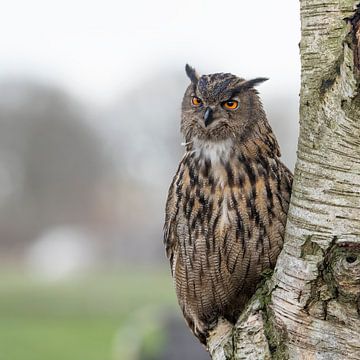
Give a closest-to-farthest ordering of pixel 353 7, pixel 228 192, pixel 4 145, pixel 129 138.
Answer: pixel 353 7, pixel 228 192, pixel 4 145, pixel 129 138

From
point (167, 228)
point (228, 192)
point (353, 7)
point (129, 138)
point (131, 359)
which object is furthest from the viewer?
point (129, 138)

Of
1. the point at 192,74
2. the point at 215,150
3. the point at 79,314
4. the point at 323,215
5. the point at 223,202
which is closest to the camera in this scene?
the point at 323,215

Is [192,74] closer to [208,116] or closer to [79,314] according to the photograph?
[208,116]

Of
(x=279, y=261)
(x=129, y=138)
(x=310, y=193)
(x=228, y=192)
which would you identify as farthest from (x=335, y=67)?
(x=129, y=138)

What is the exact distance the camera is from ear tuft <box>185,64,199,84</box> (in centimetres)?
441

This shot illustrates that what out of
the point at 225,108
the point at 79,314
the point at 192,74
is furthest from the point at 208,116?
the point at 79,314

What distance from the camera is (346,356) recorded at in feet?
10.4

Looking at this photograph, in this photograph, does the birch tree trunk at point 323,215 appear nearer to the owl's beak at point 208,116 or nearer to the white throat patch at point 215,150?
the white throat patch at point 215,150

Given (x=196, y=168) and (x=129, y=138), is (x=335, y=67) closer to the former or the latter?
(x=196, y=168)

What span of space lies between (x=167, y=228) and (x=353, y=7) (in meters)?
1.69

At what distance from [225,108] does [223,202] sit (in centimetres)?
54

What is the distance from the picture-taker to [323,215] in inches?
124

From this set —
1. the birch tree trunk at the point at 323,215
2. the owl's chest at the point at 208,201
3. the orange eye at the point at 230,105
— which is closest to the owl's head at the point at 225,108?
the orange eye at the point at 230,105

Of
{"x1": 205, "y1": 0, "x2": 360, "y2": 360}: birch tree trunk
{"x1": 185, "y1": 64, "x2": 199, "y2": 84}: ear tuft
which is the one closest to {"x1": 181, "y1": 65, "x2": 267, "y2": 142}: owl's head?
{"x1": 185, "y1": 64, "x2": 199, "y2": 84}: ear tuft
